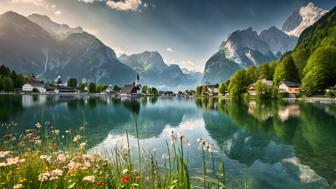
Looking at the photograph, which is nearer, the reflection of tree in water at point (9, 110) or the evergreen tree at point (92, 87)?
the reflection of tree in water at point (9, 110)

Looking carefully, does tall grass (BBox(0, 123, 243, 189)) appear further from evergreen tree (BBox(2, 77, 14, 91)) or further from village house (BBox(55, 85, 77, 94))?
village house (BBox(55, 85, 77, 94))

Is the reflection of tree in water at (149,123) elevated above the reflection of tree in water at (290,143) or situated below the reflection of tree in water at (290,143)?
below

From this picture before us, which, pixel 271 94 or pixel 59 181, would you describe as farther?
pixel 271 94

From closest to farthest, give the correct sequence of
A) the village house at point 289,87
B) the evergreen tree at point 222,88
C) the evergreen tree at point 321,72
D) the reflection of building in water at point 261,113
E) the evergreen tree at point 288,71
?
the reflection of building in water at point 261,113
the evergreen tree at point 321,72
the village house at point 289,87
the evergreen tree at point 288,71
the evergreen tree at point 222,88

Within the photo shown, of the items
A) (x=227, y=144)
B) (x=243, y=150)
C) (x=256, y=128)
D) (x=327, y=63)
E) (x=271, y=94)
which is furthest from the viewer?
(x=271, y=94)

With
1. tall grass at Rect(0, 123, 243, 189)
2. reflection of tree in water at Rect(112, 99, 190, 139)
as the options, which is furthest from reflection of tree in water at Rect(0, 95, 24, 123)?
tall grass at Rect(0, 123, 243, 189)

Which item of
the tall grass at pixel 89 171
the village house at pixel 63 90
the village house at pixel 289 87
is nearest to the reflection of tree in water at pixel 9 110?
the tall grass at pixel 89 171

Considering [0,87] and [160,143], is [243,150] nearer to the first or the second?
[160,143]

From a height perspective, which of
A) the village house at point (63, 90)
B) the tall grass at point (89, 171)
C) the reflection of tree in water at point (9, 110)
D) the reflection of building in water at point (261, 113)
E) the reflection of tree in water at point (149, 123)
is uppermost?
the village house at point (63, 90)

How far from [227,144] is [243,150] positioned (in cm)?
187

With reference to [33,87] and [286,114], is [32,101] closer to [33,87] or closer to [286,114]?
[286,114]

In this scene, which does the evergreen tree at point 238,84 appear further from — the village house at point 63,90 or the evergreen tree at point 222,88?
the village house at point 63,90

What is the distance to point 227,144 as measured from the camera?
18.1 meters

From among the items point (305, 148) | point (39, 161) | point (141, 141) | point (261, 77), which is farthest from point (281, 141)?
point (261, 77)
